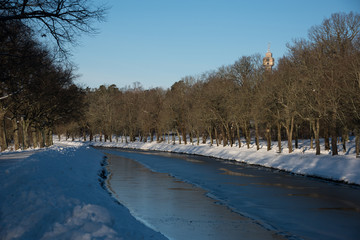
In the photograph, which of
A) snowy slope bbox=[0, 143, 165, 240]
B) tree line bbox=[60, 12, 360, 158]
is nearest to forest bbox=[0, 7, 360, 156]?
tree line bbox=[60, 12, 360, 158]

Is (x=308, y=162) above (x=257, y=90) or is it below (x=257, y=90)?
below

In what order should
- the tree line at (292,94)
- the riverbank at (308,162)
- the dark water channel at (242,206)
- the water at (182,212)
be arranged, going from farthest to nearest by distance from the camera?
the tree line at (292,94) → the riverbank at (308,162) → the dark water channel at (242,206) → the water at (182,212)

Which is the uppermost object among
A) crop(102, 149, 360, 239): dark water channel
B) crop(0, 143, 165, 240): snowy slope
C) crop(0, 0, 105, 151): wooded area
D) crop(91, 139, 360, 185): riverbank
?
crop(0, 0, 105, 151): wooded area

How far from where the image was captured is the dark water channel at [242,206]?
45.0ft

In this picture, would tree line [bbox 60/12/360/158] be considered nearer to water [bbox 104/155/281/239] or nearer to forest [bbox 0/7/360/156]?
forest [bbox 0/7/360/156]

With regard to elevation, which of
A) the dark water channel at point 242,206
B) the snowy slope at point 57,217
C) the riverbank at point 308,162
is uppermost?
the snowy slope at point 57,217

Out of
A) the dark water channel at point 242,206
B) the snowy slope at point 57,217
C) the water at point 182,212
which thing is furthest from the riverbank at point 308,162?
the snowy slope at point 57,217

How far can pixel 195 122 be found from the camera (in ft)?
245

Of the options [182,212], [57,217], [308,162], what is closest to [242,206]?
[182,212]

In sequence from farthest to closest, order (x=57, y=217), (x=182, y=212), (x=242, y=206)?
(x=242, y=206) → (x=182, y=212) → (x=57, y=217)

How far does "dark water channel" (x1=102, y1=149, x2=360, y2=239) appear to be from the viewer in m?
13.7

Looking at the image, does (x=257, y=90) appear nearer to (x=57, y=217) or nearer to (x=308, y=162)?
(x=308, y=162)

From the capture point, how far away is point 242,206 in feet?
61.0

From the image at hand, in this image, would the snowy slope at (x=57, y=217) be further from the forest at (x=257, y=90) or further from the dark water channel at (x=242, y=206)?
the forest at (x=257, y=90)
